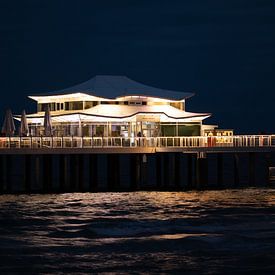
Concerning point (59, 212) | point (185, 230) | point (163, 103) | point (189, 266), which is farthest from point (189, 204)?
point (189, 266)

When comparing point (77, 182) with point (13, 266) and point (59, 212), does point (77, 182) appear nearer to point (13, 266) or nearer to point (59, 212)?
point (59, 212)

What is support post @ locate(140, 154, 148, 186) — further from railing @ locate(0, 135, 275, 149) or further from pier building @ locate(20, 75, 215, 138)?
railing @ locate(0, 135, 275, 149)

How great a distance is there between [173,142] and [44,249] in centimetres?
3103

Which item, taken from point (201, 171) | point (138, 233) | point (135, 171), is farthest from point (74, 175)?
point (138, 233)

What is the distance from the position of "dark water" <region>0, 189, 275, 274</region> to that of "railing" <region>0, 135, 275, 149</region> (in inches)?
151

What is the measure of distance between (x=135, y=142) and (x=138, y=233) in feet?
79.7

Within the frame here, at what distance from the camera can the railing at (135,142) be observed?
7056 cm

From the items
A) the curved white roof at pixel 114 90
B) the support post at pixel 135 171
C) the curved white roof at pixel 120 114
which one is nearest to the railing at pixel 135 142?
the support post at pixel 135 171

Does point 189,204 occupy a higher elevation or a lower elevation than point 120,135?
lower

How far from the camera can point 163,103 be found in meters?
83.4

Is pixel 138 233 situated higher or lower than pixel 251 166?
lower

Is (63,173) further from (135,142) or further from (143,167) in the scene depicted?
(143,167)

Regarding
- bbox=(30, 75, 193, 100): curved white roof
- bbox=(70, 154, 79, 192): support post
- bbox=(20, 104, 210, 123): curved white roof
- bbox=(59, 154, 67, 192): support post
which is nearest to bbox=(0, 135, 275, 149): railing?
bbox=(59, 154, 67, 192): support post

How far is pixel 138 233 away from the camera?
50.3m
